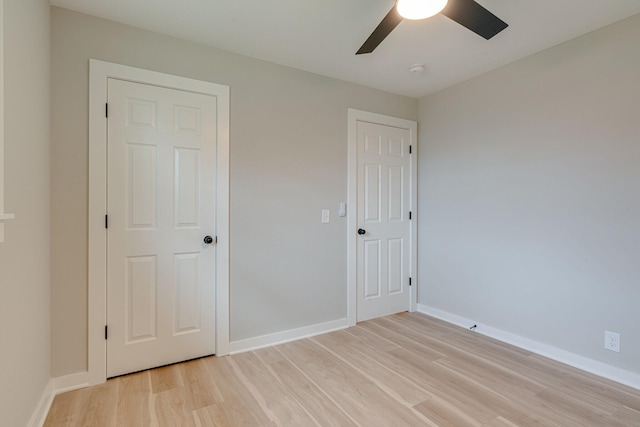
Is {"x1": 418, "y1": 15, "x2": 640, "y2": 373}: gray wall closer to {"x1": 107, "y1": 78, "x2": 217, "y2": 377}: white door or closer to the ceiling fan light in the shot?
the ceiling fan light

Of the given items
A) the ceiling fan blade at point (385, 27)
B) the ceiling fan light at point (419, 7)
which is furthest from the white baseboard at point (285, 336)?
the ceiling fan light at point (419, 7)

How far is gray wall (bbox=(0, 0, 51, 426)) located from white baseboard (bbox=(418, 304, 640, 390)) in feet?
11.0

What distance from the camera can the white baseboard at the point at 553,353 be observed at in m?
2.14

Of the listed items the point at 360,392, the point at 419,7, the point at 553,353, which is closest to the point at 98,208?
the point at 360,392

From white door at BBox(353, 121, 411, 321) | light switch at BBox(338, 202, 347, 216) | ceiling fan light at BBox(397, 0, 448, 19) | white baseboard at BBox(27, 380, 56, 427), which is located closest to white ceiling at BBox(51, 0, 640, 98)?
ceiling fan light at BBox(397, 0, 448, 19)

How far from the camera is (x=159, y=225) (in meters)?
2.31

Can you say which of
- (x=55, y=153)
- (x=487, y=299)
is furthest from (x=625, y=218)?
(x=55, y=153)

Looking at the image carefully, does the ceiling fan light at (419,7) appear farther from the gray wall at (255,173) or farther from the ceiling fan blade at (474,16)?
the gray wall at (255,173)

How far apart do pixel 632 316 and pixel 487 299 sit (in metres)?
1.02

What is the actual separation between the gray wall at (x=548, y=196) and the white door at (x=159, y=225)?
242cm

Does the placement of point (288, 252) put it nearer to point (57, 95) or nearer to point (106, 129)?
point (106, 129)

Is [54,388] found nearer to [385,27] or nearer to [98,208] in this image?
[98,208]

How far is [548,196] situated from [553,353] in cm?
127

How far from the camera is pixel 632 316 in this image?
2117 millimetres
